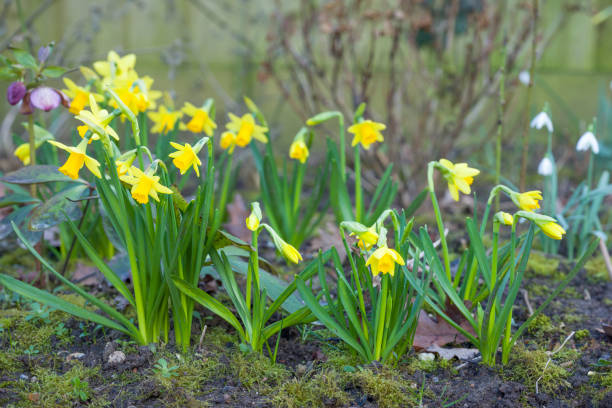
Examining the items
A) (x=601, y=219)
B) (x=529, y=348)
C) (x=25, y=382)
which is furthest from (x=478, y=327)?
(x=601, y=219)

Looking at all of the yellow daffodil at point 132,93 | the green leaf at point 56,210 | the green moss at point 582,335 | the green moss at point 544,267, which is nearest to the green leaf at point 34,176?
the green leaf at point 56,210

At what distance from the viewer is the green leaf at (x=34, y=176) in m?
1.42

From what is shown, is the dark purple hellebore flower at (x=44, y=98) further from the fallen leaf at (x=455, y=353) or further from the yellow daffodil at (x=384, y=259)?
the fallen leaf at (x=455, y=353)

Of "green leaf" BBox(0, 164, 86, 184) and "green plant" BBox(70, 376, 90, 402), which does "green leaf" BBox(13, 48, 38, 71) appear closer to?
"green leaf" BBox(0, 164, 86, 184)

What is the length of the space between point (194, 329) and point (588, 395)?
3.26ft

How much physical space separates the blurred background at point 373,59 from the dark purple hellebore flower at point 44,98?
1.14 meters

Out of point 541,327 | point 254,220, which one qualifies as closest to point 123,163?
point 254,220

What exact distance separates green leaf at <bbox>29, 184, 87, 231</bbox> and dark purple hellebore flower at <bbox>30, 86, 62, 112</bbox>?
0.23 m

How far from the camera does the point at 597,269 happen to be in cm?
205

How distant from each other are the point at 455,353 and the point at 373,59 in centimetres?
280

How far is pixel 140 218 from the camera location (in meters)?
1.33

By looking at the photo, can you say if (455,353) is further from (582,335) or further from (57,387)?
(57,387)

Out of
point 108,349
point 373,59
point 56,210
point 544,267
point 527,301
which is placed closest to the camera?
point 108,349

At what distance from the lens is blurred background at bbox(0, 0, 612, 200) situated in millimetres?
2641
